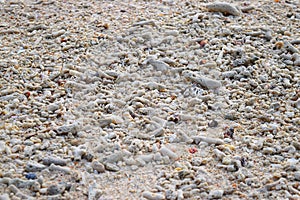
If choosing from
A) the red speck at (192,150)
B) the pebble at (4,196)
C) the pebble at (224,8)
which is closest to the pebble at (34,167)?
the pebble at (4,196)

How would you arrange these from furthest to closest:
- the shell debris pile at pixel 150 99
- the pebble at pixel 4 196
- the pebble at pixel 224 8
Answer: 1. the pebble at pixel 224 8
2. the shell debris pile at pixel 150 99
3. the pebble at pixel 4 196

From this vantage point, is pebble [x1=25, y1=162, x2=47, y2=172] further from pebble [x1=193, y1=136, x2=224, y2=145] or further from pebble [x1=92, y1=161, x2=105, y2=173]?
pebble [x1=193, y1=136, x2=224, y2=145]

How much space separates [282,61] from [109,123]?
84 centimetres

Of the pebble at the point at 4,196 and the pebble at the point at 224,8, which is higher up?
the pebble at the point at 224,8

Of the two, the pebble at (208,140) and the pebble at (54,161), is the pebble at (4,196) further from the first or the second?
the pebble at (208,140)

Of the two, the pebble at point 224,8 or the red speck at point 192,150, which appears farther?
the pebble at point 224,8

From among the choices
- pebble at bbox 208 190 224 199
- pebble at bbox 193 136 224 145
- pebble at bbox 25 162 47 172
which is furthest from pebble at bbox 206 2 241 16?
pebble at bbox 25 162 47 172

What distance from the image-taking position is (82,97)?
2072 millimetres

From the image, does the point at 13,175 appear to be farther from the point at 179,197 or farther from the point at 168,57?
the point at 168,57

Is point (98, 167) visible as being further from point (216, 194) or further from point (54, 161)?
point (216, 194)

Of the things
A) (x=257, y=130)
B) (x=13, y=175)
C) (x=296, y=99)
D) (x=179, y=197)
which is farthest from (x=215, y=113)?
(x=13, y=175)

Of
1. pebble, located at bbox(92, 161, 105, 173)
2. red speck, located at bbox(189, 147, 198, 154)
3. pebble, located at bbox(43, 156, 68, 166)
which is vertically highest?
red speck, located at bbox(189, 147, 198, 154)

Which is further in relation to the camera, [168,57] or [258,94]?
[168,57]

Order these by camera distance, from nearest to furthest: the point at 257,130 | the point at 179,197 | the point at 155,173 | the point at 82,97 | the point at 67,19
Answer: the point at 179,197 < the point at 155,173 < the point at 257,130 < the point at 82,97 < the point at 67,19
